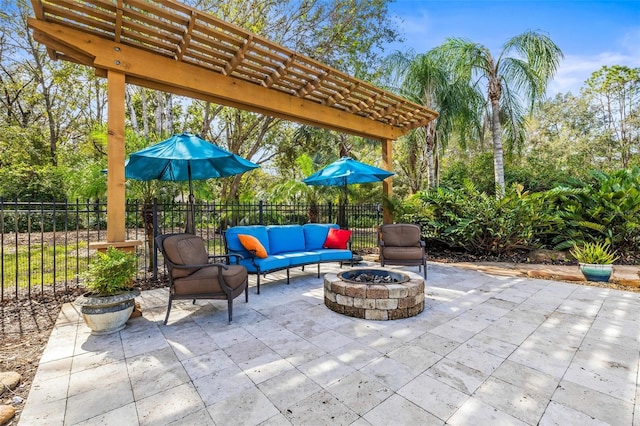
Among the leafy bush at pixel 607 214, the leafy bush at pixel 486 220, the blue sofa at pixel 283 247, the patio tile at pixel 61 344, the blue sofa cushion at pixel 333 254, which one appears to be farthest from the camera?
the leafy bush at pixel 486 220

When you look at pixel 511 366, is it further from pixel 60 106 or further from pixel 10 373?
pixel 60 106

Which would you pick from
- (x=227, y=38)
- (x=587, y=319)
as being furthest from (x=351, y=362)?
(x=227, y=38)

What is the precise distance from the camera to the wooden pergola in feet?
11.2

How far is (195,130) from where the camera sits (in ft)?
50.1

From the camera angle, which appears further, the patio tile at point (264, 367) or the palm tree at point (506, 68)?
the palm tree at point (506, 68)

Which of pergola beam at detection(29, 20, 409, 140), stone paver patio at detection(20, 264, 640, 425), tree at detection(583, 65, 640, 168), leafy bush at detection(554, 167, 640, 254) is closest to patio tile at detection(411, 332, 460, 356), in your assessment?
stone paver patio at detection(20, 264, 640, 425)

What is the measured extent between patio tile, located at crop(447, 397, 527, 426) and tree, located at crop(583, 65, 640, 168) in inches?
904

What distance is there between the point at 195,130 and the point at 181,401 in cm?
1538

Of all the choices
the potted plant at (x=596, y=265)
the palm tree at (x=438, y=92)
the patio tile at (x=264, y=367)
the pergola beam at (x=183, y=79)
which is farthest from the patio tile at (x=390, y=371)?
the palm tree at (x=438, y=92)

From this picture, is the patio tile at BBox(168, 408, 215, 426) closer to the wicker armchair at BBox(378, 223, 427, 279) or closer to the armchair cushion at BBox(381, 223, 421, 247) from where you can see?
the wicker armchair at BBox(378, 223, 427, 279)

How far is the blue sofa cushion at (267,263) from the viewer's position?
438 centimetres

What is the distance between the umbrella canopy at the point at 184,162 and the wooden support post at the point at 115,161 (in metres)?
0.26

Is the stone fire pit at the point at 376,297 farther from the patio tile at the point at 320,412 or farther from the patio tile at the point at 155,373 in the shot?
the patio tile at the point at 155,373

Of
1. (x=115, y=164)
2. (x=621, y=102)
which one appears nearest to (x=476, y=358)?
(x=115, y=164)
